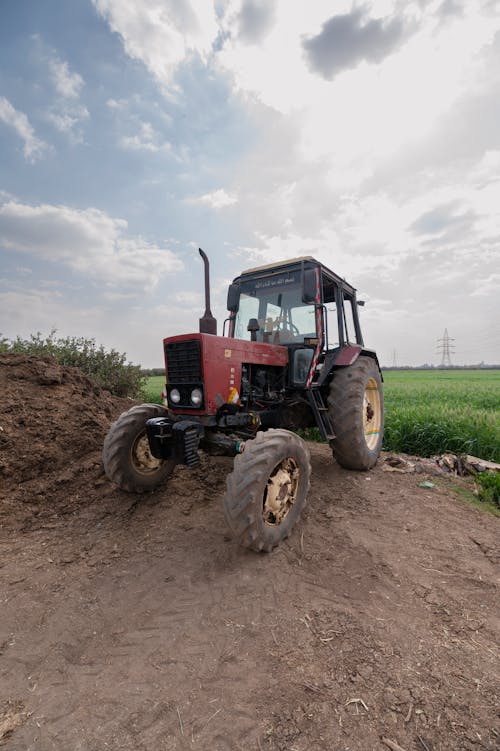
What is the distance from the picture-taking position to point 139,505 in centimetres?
418

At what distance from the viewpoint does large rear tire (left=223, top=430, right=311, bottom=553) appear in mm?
2807

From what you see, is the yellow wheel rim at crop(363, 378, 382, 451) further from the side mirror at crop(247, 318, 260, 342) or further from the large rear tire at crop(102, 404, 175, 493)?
the large rear tire at crop(102, 404, 175, 493)

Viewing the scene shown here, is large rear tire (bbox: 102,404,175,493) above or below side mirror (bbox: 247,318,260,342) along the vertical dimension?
below

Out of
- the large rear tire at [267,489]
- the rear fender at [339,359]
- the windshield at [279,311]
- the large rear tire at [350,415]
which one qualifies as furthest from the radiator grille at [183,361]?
the large rear tire at [350,415]

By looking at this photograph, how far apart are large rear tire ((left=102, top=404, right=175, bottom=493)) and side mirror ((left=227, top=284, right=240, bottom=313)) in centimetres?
176

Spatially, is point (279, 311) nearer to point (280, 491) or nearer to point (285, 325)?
point (285, 325)

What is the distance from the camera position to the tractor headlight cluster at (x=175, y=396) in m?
3.92

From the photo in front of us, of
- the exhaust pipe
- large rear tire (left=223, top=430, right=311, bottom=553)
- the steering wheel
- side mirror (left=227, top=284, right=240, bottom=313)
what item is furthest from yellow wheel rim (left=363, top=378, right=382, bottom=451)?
the exhaust pipe

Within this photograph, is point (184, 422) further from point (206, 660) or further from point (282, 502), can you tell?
point (206, 660)

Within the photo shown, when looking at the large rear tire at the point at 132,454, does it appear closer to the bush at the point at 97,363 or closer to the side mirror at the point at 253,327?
the side mirror at the point at 253,327

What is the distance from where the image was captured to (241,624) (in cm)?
236

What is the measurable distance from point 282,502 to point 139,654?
1504 millimetres

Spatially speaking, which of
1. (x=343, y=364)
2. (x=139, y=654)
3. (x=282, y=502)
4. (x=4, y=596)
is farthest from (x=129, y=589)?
(x=343, y=364)

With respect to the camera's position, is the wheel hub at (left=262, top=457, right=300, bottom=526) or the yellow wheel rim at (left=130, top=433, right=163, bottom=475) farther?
the yellow wheel rim at (left=130, top=433, right=163, bottom=475)
